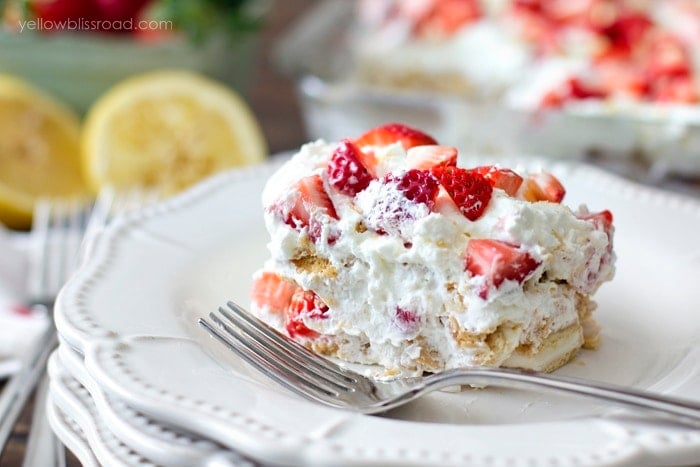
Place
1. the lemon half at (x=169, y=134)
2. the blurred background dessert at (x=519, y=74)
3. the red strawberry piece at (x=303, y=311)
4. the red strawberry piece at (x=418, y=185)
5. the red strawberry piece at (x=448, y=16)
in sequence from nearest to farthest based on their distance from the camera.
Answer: the red strawberry piece at (x=418, y=185) → the red strawberry piece at (x=303, y=311) → the blurred background dessert at (x=519, y=74) → the lemon half at (x=169, y=134) → the red strawberry piece at (x=448, y=16)

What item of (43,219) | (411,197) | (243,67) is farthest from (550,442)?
(243,67)

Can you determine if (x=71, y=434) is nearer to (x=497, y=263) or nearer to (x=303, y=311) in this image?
(x=303, y=311)

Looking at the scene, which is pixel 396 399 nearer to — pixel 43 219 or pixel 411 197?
pixel 411 197

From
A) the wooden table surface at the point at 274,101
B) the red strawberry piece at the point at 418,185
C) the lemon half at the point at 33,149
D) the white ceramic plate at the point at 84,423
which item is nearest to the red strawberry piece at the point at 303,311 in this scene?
the red strawberry piece at the point at 418,185

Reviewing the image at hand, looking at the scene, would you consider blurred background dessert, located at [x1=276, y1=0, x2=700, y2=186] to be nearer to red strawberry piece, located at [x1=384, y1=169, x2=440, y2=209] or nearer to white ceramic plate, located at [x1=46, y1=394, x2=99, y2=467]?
red strawberry piece, located at [x1=384, y1=169, x2=440, y2=209]

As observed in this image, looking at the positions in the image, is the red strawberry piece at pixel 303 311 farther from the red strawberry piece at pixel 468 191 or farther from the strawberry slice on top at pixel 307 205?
the red strawberry piece at pixel 468 191

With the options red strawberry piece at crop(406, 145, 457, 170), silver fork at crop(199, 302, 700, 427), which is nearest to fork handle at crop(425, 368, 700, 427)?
silver fork at crop(199, 302, 700, 427)

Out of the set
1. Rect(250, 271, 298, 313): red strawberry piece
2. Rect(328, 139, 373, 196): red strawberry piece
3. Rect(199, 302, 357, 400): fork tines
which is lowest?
Rect(199, 302, 357, 400): fork tines

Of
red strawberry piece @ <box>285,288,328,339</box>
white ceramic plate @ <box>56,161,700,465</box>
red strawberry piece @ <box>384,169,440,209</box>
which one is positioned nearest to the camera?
white ceramic plate @ <box>56,161,700,465</box>
